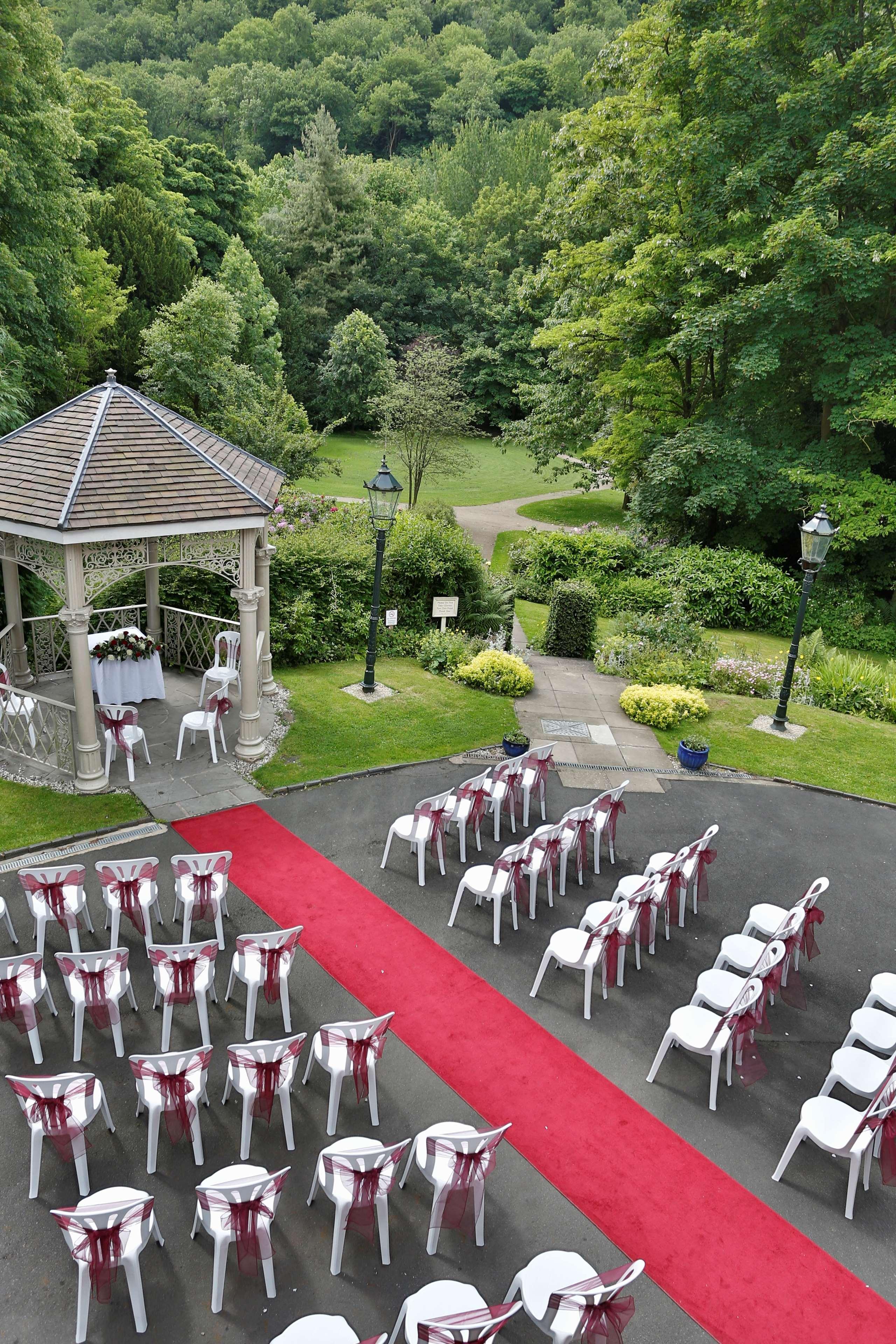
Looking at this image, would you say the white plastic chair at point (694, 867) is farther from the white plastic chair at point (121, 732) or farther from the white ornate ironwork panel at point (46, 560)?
the white ornate ironwork panel at point (46, 560)

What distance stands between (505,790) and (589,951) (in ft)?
10.6

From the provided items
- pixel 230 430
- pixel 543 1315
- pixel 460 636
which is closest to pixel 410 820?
pixel 543 1315

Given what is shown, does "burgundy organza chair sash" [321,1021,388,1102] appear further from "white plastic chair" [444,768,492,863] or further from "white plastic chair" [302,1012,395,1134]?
"white plastic chair" [444,768,492,863]

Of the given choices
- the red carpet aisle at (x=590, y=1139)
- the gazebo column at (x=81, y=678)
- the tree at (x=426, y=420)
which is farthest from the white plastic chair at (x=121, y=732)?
the tree at (x=426, y=420)

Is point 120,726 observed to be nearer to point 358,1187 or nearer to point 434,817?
point 434,817

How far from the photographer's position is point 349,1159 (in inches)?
207

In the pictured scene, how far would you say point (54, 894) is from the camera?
7.94 metres

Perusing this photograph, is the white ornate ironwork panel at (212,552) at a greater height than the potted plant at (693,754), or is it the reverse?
→ the white ornate ironwork panel at (212,552)

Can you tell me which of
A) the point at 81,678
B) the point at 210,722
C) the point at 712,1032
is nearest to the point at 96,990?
the point at 712,1032

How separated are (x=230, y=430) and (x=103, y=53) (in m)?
69.2

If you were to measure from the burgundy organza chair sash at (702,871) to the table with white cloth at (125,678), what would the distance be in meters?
8.71

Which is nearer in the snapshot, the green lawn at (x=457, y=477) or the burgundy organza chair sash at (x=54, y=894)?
the burgundy organza chair sash at (x=54, y=894)

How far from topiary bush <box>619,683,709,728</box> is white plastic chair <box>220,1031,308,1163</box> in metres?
10.0

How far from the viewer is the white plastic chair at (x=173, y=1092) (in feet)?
19.0
